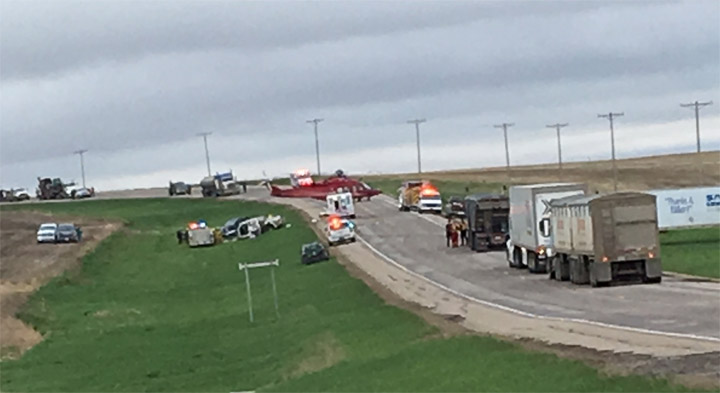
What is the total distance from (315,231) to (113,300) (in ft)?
84.3

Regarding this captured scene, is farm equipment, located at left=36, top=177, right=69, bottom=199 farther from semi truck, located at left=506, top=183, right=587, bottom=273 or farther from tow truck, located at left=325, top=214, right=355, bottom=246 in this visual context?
semi truck, located at left=506, top=183, right=587, bottom=273

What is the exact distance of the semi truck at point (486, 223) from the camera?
7750 cm

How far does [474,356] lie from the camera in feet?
105

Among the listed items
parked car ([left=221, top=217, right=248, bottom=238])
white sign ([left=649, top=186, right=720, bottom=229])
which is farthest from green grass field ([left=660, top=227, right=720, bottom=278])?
parked car ([left=221, top=217, right=248, bottom=238])

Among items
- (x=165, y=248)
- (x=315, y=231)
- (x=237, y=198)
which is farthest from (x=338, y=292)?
(x=237, y=198)

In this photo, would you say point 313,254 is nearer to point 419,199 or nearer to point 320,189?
point 419,199

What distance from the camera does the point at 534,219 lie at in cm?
6162

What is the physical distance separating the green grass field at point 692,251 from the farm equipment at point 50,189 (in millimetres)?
99271

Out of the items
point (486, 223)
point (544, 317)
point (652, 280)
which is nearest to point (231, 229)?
point (486, 223)

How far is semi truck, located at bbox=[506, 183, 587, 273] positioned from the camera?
61125 millimetres

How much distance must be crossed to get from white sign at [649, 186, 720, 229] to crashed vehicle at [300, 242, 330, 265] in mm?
18649

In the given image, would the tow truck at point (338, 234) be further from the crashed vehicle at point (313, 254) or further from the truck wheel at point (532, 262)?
the truck wheel at point (532, 262)

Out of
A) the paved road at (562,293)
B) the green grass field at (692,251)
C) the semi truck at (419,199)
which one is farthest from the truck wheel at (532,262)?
the semi truck at (419,199)

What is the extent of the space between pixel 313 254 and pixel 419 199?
3749cm
